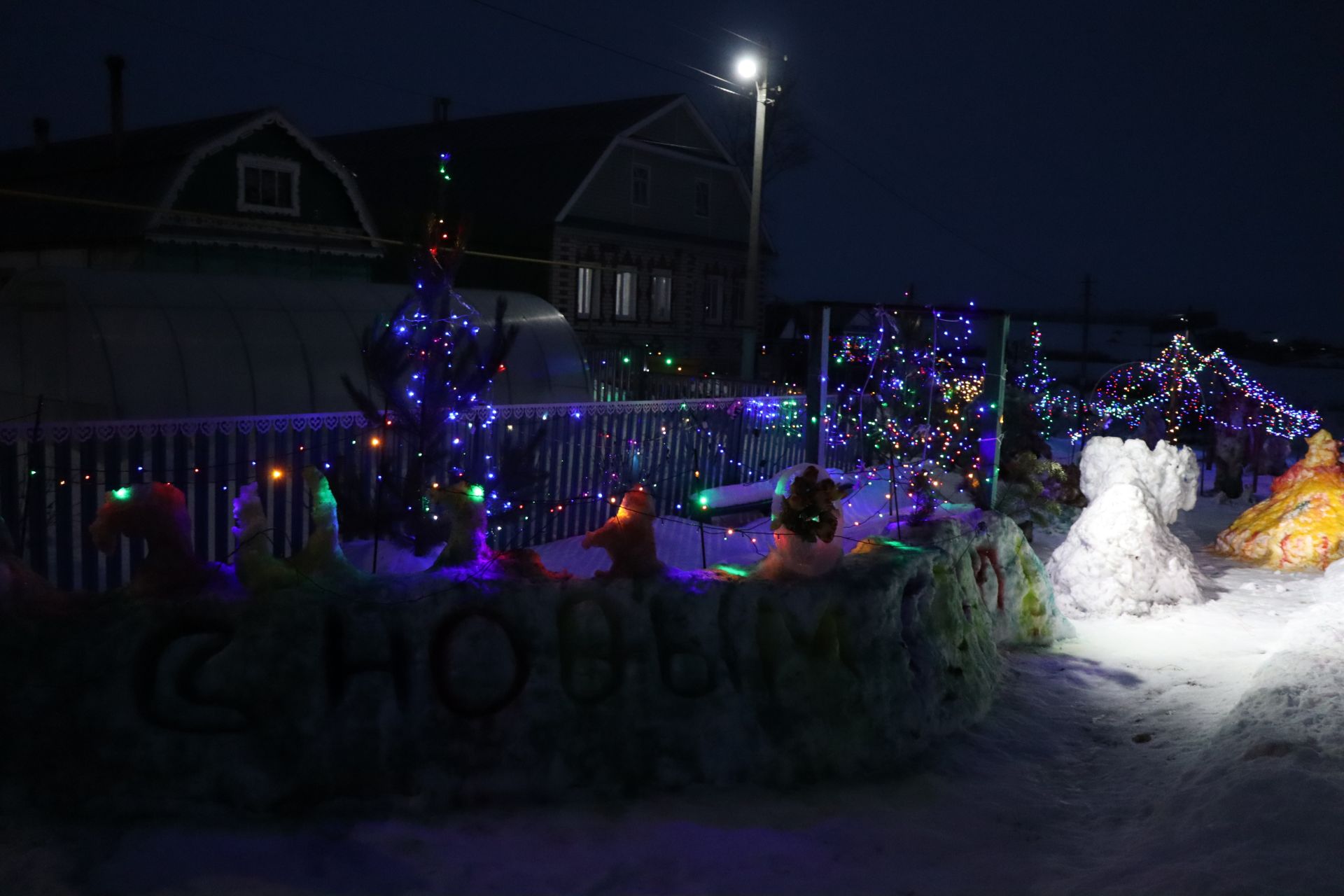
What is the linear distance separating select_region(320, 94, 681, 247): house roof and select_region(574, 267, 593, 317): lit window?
5.96ft

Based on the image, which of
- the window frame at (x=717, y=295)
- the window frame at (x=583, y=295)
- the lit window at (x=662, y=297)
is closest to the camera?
the window frame at (x=583, y=295)

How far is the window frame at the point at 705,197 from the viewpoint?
3247 centimetres

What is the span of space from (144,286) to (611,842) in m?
11.6

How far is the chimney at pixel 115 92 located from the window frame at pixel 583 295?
11.5 meters

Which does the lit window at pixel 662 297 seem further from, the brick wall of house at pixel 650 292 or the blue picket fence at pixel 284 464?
the blue picket fence at pixel 284 464

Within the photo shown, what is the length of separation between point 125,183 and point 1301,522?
73.8ft

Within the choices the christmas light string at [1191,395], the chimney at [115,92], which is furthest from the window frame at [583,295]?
the christmas light string at [1191,395]

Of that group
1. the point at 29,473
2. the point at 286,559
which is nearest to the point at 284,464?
the point at 29,473

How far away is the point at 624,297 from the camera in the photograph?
102 feet

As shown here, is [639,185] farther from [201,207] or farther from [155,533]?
[155,533]

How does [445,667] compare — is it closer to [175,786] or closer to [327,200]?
[175,786]

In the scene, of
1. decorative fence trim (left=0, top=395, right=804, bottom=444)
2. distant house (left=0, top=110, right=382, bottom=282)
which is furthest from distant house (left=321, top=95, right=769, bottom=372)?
decorative fence trim (left=0, top=395, right=804, bottom=444)

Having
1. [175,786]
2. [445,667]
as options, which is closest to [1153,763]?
[445,667]

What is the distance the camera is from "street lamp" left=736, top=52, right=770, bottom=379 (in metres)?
19.3
